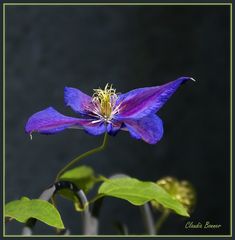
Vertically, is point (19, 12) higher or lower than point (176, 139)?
higher

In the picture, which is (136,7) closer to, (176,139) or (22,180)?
(176,139)

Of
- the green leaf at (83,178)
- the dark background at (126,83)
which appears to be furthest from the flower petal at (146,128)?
the dark background at (126,83)

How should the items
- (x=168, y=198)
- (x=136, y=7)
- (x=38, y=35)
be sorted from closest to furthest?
1. (x=168, y=198)
2. (x=38, y=35)
3. (x=136, y=7)

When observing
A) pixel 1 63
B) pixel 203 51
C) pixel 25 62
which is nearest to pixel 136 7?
pixel 203 51

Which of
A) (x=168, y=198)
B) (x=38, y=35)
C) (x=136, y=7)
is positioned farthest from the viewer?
(x=136, y=7)

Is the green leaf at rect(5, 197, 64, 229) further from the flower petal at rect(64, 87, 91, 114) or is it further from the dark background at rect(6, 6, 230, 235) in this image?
the dark background at rect(6, 6, 230, 235)

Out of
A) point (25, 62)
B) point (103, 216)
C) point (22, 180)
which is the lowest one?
point (103, 216)
